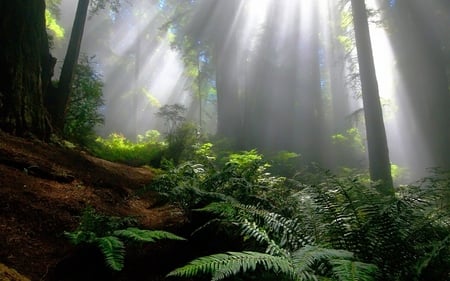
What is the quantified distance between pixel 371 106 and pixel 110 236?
795 centimetres

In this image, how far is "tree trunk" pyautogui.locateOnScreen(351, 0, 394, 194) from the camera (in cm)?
777

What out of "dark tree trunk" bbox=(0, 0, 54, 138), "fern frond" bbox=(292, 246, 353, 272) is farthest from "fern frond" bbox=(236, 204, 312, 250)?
"dark tree trunk" bbox=(0, 0, 54, 138)

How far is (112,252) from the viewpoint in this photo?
180 cm

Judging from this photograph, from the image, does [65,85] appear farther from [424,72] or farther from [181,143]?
[424,72]

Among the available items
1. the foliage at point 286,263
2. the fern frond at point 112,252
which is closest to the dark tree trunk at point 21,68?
the fern frond at point 112,252

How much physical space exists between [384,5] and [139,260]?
15.1m

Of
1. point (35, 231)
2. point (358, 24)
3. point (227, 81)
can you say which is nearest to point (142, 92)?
point (227, 81)

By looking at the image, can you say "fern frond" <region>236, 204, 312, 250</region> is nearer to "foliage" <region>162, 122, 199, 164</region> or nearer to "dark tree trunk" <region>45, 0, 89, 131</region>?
"dark tree trunk" <region>45, 0, 89, 131</region>

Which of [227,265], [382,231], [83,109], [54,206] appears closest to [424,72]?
[83,109]

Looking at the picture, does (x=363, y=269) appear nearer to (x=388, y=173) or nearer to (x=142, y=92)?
(x=388, y=173)

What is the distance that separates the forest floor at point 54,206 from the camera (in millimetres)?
2031

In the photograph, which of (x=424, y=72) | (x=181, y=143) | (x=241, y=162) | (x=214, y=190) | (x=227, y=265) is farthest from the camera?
(x=424, y=72)

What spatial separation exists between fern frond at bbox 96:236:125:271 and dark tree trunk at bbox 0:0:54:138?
3.89 metres

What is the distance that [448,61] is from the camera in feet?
46.3
